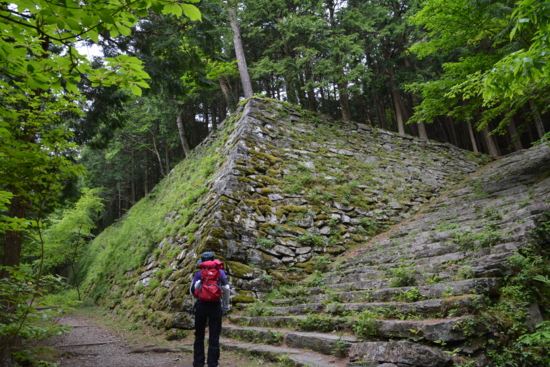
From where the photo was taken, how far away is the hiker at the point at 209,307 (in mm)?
3631

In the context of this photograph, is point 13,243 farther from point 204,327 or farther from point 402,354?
point 402,354

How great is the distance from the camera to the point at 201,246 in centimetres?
615

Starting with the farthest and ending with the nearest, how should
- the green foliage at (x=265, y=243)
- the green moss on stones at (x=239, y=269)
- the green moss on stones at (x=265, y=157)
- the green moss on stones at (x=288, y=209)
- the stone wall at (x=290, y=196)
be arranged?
the green moss on stones at (x=265, y=157) → the green moss on stones at (x=288, y=209) → the green foliage at (x=265, y=243) → the stone wall at (x=290, y=196) → the green moss on stones at (x=239, y=269)

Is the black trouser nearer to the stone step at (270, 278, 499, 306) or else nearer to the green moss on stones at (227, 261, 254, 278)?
the stone step at (270, 278, 499, 306)

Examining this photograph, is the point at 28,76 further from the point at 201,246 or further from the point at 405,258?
the point at 405,258

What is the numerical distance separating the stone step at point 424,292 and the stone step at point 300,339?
76 centimetres

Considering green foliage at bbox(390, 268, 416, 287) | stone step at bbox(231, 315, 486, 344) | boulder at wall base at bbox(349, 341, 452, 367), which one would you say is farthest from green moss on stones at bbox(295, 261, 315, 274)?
boulder at wall base at bbox(349, 341, 452, 367)

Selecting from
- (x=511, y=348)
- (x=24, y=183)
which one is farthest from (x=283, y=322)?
(x=24, y=183)

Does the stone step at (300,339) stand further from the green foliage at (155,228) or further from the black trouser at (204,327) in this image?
the green foliage at (155,228)

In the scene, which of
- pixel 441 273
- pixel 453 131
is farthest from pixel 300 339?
pixel 453 131

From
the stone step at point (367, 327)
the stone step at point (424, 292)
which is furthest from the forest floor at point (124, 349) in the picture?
the stone step at point (424, 292)

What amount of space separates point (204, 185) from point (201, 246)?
9.60 feet

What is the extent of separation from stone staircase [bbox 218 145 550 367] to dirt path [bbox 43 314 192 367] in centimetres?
85

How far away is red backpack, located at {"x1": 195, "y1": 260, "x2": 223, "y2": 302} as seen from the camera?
365 centimetres
